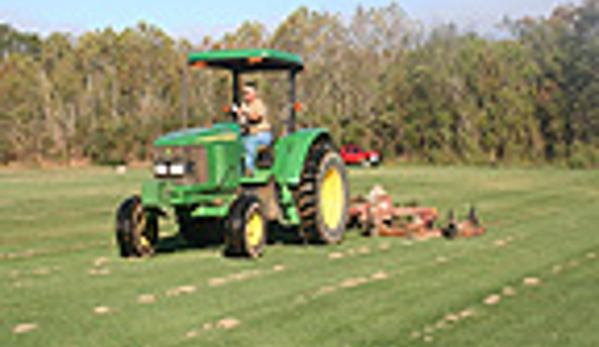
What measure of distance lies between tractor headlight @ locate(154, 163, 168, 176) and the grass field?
1.05 metres

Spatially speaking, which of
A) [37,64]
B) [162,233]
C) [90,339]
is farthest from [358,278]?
[37,64]

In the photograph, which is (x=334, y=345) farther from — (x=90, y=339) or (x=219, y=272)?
(x=219, y=272)

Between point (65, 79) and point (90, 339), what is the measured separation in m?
58.6

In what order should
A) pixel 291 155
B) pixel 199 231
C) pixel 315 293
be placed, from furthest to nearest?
pixel 199 231 → pixel 291 155 → pixel 315 293

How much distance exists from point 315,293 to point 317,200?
3.52m

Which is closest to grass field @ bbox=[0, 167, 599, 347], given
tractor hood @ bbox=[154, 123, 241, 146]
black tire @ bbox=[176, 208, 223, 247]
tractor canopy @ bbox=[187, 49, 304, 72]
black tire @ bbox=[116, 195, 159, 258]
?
black tire @ bbox=[116, 195, 159, 258]

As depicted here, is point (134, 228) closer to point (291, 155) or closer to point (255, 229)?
point (255, 229)

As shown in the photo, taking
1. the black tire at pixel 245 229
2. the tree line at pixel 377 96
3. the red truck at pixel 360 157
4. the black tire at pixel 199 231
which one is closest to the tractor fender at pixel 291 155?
the black tire at pixel 245 229

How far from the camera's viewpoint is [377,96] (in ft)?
211

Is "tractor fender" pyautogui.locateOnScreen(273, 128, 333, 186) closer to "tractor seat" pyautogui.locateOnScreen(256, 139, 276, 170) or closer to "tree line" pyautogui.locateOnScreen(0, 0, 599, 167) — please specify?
"tractor seat" pyautogui.locateOnScreen(256, 139, 276, 170)

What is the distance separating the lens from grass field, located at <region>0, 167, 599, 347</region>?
6828 millimetres

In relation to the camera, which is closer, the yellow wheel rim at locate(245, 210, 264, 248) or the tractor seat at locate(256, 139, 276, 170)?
the yellow wheel rim at locate(245, 210, 264, 248)

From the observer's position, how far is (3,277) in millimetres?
9727

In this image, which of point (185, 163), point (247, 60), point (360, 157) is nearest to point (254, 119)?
point (247, 60)
